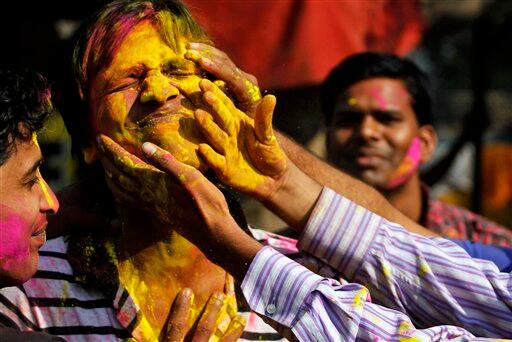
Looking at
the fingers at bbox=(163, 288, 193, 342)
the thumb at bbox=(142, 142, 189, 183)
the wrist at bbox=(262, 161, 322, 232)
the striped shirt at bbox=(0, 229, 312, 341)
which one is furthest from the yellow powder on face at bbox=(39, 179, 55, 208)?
the wrist at bbox=(262, 161, 322, 232)

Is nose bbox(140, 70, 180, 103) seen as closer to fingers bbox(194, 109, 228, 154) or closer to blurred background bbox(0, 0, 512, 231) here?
fingers bbox(194, 109, 228, 154)

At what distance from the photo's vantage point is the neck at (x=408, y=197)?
14.6 ft

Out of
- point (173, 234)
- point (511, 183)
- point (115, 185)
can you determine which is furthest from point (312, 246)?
point (511, 183)

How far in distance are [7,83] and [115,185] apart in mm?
569

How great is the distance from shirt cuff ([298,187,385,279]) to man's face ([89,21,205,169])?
42cm

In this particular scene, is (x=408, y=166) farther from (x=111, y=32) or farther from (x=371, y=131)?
(x=111, y=32)

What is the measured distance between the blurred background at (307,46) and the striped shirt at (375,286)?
735 millimetres

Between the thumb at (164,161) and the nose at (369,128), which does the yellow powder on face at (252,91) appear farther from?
the nose at (369,128)

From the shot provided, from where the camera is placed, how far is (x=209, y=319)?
7.83ft

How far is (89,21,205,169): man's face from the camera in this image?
240 cm

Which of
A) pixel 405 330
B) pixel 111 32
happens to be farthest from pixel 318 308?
pixel 111 32

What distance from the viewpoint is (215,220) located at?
2211 mm

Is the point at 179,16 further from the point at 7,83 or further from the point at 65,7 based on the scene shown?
the point at 65,7

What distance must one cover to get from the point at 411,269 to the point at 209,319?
22.7 inches
